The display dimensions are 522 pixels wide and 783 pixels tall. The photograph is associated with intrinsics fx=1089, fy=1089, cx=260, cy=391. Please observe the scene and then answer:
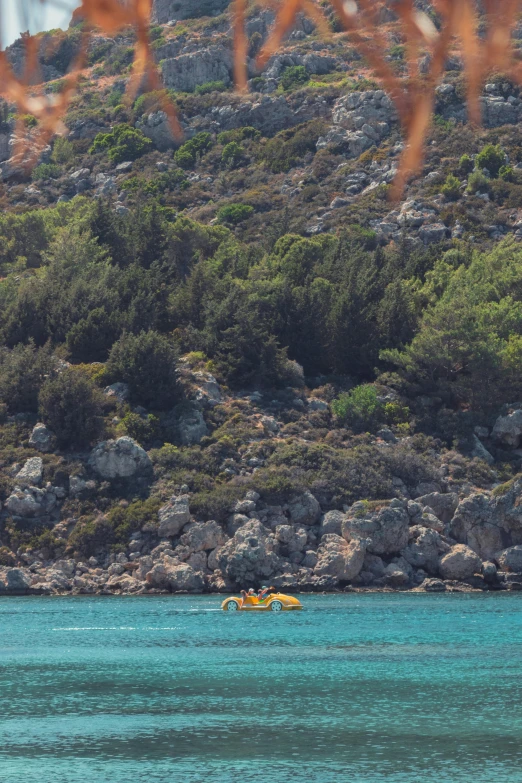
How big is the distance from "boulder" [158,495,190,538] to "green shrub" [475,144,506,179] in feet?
209

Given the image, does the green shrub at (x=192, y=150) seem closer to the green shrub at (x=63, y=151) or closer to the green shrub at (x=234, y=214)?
the green shrub at (x=63, y=151)

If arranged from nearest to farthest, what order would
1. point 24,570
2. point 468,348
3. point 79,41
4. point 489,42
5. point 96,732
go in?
A: point 489,42 → point 79,41 → point 96,732 → point 24,570 → point 468,348

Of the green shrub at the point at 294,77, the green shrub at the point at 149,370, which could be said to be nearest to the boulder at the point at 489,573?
the green shrub at the point at 149,370

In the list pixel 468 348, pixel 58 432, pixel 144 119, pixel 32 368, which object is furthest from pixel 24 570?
pixel 144 119

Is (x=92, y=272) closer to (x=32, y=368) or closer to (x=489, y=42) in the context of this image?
(x=32, y=368)

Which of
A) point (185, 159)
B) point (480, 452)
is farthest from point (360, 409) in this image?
point (185, 159)

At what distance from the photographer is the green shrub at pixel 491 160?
110812mm

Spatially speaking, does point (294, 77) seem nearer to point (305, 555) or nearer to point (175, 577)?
point (305, 555)

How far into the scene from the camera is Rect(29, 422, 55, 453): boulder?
66875mm

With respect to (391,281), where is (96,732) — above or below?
below

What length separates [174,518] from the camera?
60156 millimetres

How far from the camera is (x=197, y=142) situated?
12681 cm

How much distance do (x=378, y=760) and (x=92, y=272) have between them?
68461mm

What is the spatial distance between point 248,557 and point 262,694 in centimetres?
2751
